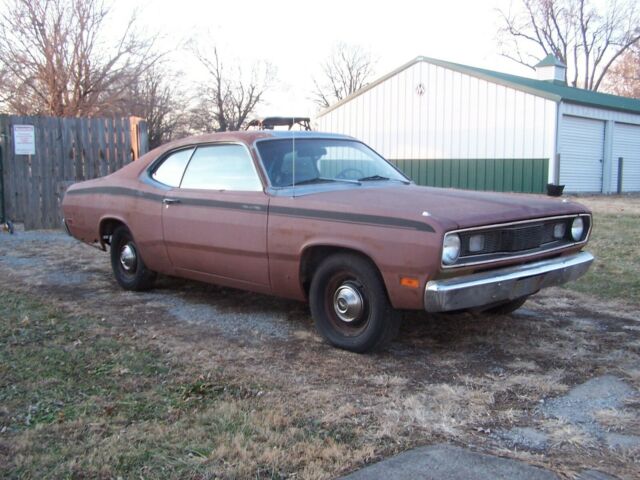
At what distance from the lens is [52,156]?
12.0 metres

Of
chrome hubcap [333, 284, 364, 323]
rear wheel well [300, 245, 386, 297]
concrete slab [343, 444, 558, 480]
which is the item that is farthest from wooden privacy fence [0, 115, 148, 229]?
concrete slab [343, 444, 558, 480]

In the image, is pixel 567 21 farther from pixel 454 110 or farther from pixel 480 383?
pixel 480 383

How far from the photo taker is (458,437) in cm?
325

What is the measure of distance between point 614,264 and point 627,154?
19.7 m

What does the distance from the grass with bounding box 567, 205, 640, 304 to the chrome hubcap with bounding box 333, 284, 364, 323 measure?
3.05 meters

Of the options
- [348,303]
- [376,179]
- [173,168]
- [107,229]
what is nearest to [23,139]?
[107,229]

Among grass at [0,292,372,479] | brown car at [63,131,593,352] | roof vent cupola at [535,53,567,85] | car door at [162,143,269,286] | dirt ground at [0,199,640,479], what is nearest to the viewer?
grass at [0,292,372,479]

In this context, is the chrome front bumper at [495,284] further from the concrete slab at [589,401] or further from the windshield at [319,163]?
the windshield at [319,163]

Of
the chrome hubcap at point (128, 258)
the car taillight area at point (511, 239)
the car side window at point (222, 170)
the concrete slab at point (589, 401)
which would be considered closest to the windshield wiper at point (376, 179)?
the car side window at point (222, 170)

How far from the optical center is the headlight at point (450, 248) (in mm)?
3998

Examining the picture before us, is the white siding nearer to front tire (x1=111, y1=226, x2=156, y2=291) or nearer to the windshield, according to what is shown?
the windshield

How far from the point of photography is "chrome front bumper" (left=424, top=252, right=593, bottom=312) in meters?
4.02

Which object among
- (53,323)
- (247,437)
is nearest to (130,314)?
(53,323)

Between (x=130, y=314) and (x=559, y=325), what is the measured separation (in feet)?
11.5
